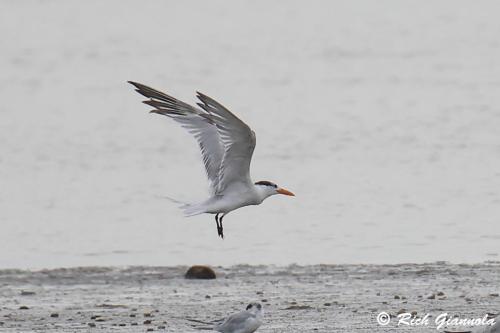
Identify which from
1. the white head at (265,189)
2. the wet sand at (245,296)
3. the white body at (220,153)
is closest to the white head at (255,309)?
the wet sand at (245,296)

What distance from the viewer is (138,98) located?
19875 mm

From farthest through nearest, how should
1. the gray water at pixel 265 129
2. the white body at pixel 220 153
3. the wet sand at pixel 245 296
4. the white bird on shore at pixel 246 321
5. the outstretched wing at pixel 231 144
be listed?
the gray water at pixel 265 129, the white body at pixel 220 153, the outstretched wing at pixel 231 144, the wet sand at pixel 245 296, the white bird on shore at pixel 246 321

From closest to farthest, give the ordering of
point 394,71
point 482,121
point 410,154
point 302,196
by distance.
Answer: point 302,196, point 410,154, point 482,121, point 394,71

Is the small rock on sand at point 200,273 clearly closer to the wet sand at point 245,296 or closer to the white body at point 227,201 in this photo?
the wet sand at point 245,296

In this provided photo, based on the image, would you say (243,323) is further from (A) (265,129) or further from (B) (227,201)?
(A) (265,129)

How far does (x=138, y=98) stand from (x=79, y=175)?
15.9 ft

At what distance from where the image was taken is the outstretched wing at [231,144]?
31.5ft

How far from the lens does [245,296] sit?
10.1 meters

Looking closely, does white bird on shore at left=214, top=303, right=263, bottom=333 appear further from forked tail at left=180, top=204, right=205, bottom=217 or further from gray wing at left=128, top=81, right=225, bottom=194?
gray wing at left=128, top=81, right=225, bottom=194

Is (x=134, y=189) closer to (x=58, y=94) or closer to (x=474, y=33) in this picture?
(x=58, y=94)

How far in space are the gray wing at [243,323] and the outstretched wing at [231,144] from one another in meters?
1.82

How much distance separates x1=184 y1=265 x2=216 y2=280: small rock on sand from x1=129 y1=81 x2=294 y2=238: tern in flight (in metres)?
0.33

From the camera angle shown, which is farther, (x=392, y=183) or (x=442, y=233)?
(x=392, y=183)

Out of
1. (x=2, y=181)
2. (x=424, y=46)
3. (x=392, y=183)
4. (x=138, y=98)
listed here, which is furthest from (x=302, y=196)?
(x=424, y=46)
